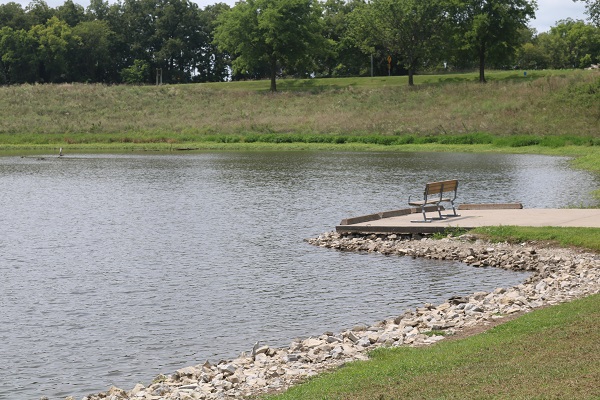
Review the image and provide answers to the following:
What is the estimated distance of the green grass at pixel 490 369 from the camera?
1006cm

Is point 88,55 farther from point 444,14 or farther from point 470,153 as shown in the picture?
point 470,153

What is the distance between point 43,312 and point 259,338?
17.4 feet

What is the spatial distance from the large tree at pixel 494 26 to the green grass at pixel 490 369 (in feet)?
301

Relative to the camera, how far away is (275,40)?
360ft

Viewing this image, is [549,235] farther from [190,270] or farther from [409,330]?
[409,330]

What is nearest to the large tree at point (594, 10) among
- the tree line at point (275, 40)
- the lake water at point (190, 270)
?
the tree line at point (275, 40)

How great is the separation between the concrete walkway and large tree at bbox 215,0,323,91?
8176cm

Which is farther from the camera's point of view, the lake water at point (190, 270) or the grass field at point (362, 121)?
the grass field at point (362, 121)

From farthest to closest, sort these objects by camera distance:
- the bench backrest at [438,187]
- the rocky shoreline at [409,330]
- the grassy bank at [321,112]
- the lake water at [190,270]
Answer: the grassy bank at [321,112]
the bench backrest at [438,187]
the lake water at [190,270]
the rocky shoreline at [409,330]

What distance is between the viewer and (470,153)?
66.8 m

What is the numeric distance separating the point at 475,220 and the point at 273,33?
85.3 m

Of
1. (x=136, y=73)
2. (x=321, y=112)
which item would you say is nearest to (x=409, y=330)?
(x=321, y=112)

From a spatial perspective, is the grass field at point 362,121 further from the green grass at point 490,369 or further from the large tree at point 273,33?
the large tree at point 273,33

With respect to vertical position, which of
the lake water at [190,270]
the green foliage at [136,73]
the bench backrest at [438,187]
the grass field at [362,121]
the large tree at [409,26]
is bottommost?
the lake water at [190,270]
